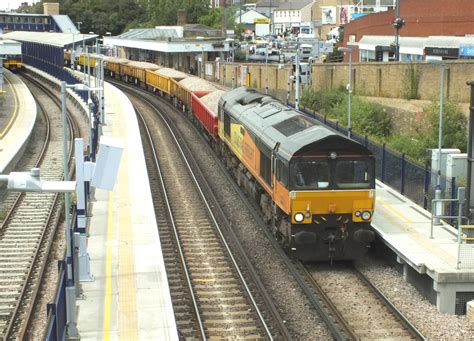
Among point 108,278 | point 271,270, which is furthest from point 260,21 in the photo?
point 108,278

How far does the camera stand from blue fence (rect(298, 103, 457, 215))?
20688mm

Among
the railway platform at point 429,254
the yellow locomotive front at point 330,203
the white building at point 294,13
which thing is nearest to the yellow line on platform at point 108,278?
the yellow locomotive front at point 330,203

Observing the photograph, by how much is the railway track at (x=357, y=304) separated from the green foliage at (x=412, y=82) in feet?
71.4

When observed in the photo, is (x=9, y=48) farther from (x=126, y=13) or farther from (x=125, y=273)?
(x=126, y=13)

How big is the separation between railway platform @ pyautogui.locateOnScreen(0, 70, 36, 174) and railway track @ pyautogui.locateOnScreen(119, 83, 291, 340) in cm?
747

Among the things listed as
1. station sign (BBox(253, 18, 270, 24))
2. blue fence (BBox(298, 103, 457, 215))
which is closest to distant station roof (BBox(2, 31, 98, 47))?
blue fence (BBox(298, 103, 457, 215))

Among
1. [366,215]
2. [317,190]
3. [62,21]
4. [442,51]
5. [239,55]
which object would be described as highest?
[62,21]

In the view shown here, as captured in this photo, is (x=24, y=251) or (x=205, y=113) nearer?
(x=24, y=251)

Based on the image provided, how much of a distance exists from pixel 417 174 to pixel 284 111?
4329 mm

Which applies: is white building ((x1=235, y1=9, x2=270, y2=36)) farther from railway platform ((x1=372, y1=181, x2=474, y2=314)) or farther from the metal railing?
the metal railing

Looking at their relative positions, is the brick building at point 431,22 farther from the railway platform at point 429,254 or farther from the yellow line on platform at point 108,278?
the yellow line on platform at point 108,278

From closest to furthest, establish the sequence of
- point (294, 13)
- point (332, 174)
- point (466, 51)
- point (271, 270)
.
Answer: point (332, 174) → point (271, 270) → point (466, 51) → point (294, 13)

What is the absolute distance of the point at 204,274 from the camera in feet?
57.1

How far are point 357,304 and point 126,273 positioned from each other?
511 cm
